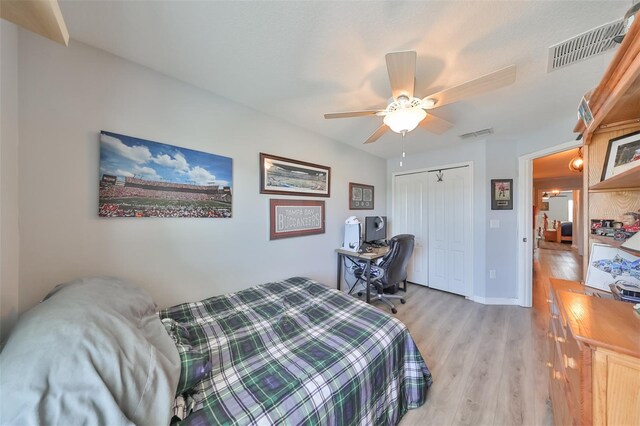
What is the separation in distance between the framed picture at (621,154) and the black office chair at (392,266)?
167 cm

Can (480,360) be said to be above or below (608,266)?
below

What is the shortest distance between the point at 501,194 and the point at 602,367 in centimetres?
274

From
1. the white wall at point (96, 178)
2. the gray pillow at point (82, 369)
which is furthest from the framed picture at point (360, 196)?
the gray pillow at point (82, 369)

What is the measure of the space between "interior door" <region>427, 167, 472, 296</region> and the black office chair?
0.94 metres

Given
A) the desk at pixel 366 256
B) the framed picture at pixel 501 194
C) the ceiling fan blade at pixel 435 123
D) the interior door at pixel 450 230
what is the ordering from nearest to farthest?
the ceiling fan blade at pixel 435 123, the desk at pixel 366 256, the framed picture at pixel 501 194, the interior door at pixel 450 230

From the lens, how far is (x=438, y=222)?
11.4ft

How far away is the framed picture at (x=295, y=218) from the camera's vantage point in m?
2.30

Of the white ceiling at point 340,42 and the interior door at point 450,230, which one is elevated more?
the white ceiling at point 340,42

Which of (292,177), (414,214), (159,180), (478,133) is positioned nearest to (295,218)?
(292,177)

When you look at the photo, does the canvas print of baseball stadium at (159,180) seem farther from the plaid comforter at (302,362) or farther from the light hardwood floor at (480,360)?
the light hardwood floor at (480,360)

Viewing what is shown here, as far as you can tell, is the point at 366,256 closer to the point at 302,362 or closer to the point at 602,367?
the point at 302,362

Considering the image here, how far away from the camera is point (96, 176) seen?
53.7 inches

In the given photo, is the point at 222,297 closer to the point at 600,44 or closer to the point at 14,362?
the point at 14,362

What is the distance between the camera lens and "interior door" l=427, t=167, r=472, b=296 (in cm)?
317
